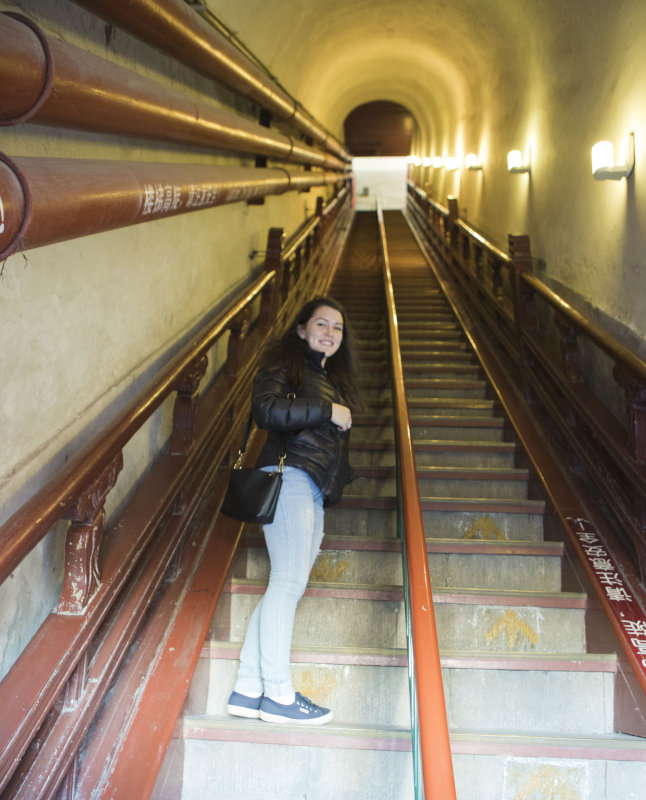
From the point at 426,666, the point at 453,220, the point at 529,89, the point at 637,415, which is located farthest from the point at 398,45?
the point at 426,666

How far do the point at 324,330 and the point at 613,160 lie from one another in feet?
8.07

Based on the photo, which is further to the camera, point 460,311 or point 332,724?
point 460,311

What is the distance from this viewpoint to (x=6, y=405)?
2.15 m

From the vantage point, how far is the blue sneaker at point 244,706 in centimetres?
255

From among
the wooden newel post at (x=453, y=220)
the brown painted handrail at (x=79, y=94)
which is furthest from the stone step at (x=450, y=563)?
the wooden newel post at (x=453, y=220)

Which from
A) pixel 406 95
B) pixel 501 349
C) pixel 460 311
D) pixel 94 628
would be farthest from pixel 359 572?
pixel 406 95

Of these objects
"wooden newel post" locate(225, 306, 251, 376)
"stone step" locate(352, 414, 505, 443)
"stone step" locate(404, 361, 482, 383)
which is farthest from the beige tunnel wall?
"stone step" locate(404, 361, 482, 383)

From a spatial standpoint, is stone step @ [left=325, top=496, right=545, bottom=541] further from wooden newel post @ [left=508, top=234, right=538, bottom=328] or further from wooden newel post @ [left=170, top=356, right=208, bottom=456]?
wooden newel post @ [left=508, top=234, right=538, bottom=328]

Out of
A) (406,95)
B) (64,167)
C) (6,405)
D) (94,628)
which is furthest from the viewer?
(406,95)

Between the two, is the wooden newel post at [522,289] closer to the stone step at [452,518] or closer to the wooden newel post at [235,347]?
the stone step at [452,518]

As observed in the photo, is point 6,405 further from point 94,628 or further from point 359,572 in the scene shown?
point 359,572

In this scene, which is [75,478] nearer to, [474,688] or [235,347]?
[474,688]

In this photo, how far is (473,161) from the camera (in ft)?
34.4

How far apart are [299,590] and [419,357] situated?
4.44 meters
